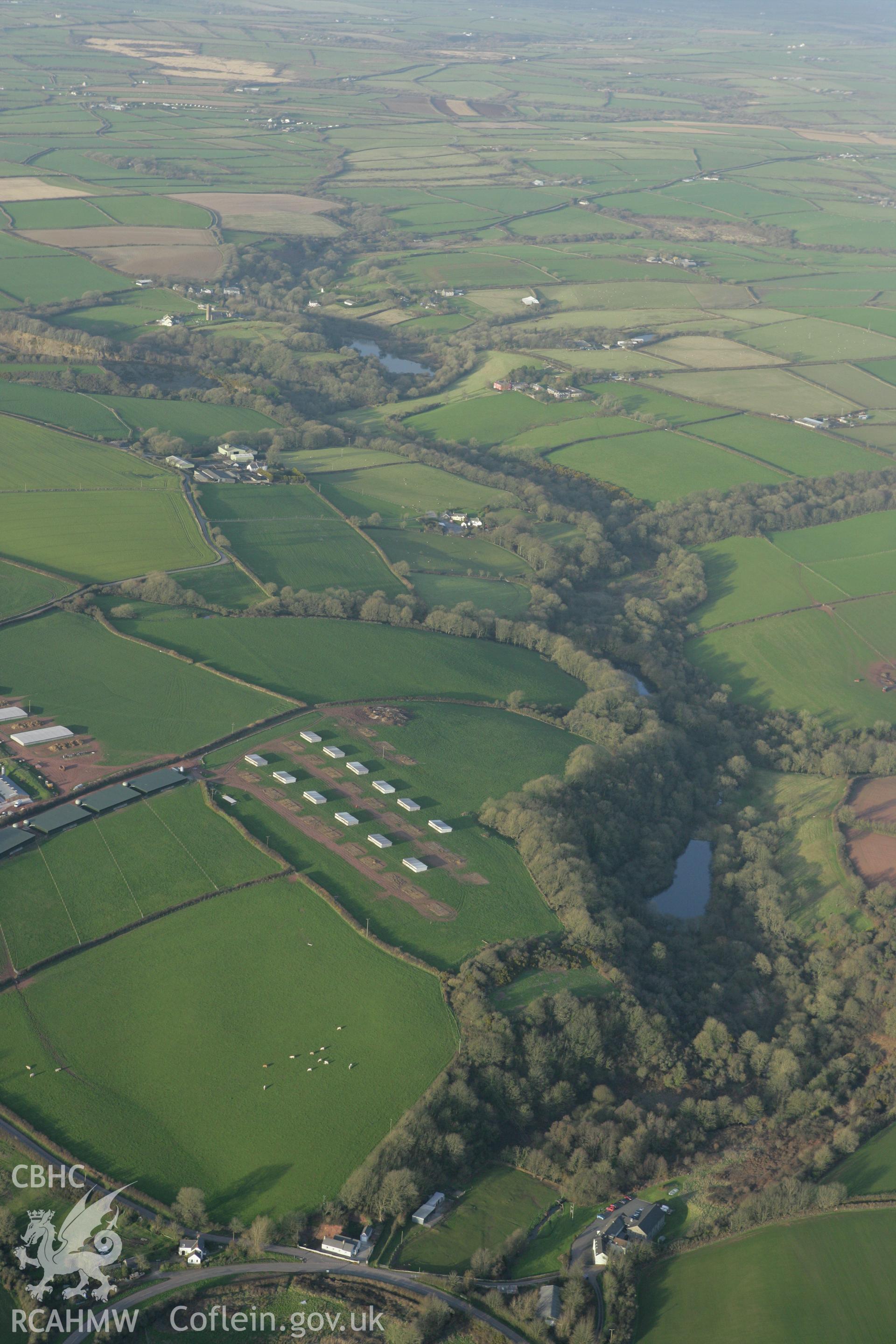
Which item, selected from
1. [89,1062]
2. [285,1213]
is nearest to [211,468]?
[89,1062]

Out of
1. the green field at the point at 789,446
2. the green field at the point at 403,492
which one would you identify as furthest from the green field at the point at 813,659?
the green field at the point at 789,446

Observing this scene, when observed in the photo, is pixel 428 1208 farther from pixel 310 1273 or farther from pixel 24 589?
pixel 24 589

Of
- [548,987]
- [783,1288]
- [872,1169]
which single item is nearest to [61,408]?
[548,987]

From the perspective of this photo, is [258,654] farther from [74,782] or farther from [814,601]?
[814,601]

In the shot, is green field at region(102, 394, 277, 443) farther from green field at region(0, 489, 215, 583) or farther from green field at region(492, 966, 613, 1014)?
green field at region(492, 966, 613, 1014)

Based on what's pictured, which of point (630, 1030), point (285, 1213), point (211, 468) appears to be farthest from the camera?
point (211, 468)

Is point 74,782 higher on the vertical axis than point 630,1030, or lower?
higher

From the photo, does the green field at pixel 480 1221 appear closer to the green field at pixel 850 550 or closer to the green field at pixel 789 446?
the green field at pixel 850 550
